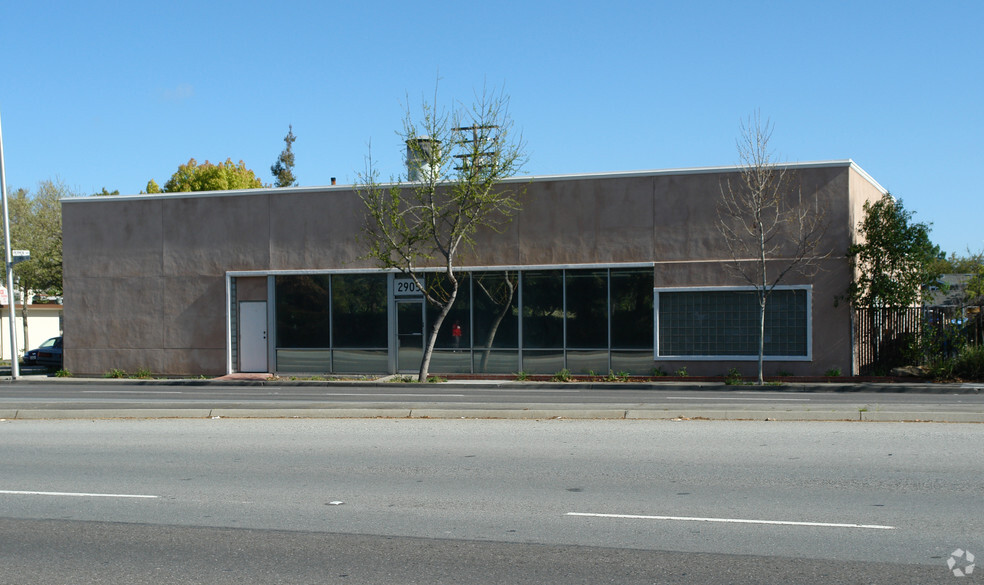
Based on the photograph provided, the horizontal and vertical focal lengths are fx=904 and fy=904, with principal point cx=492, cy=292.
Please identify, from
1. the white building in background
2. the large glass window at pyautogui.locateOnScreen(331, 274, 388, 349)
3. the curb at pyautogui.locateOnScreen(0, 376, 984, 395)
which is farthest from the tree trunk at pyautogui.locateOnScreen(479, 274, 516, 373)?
the white building in background

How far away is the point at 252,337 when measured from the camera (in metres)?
29.1

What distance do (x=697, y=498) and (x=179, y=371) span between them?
2415 cm

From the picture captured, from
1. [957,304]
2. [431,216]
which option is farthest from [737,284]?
[431,216]

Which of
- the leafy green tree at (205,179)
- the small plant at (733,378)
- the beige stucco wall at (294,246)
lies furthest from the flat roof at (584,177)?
the leafy green tree at (205,179)

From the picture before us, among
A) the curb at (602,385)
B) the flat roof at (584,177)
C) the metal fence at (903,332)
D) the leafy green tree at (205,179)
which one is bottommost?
the curb at (602,385)

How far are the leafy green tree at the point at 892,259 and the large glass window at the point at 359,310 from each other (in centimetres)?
1366

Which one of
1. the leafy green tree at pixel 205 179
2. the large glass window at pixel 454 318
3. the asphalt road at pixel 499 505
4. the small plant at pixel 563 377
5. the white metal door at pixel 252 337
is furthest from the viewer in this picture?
the leafy green tree at pixel 205 179

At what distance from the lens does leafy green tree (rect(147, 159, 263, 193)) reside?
5550 cm

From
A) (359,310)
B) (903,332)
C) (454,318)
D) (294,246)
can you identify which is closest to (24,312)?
(294,246)

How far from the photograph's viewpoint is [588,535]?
7.40 m

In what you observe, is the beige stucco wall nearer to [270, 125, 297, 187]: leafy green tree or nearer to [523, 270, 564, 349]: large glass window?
[523, 270, 564, 349]: large glass window

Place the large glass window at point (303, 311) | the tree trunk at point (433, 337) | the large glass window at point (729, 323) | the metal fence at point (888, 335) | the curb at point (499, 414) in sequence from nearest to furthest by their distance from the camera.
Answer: the curb at point (499, 414)
the metal fence at point (888, 335)
the large glass window at point (729, 323)
the tree trunk at point (433, 337)
the large glass window at point (303, 311)

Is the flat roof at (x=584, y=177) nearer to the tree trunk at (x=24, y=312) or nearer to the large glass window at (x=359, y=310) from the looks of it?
the large glass window at (x=359, y=310)

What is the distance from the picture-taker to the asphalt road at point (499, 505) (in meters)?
6.62
